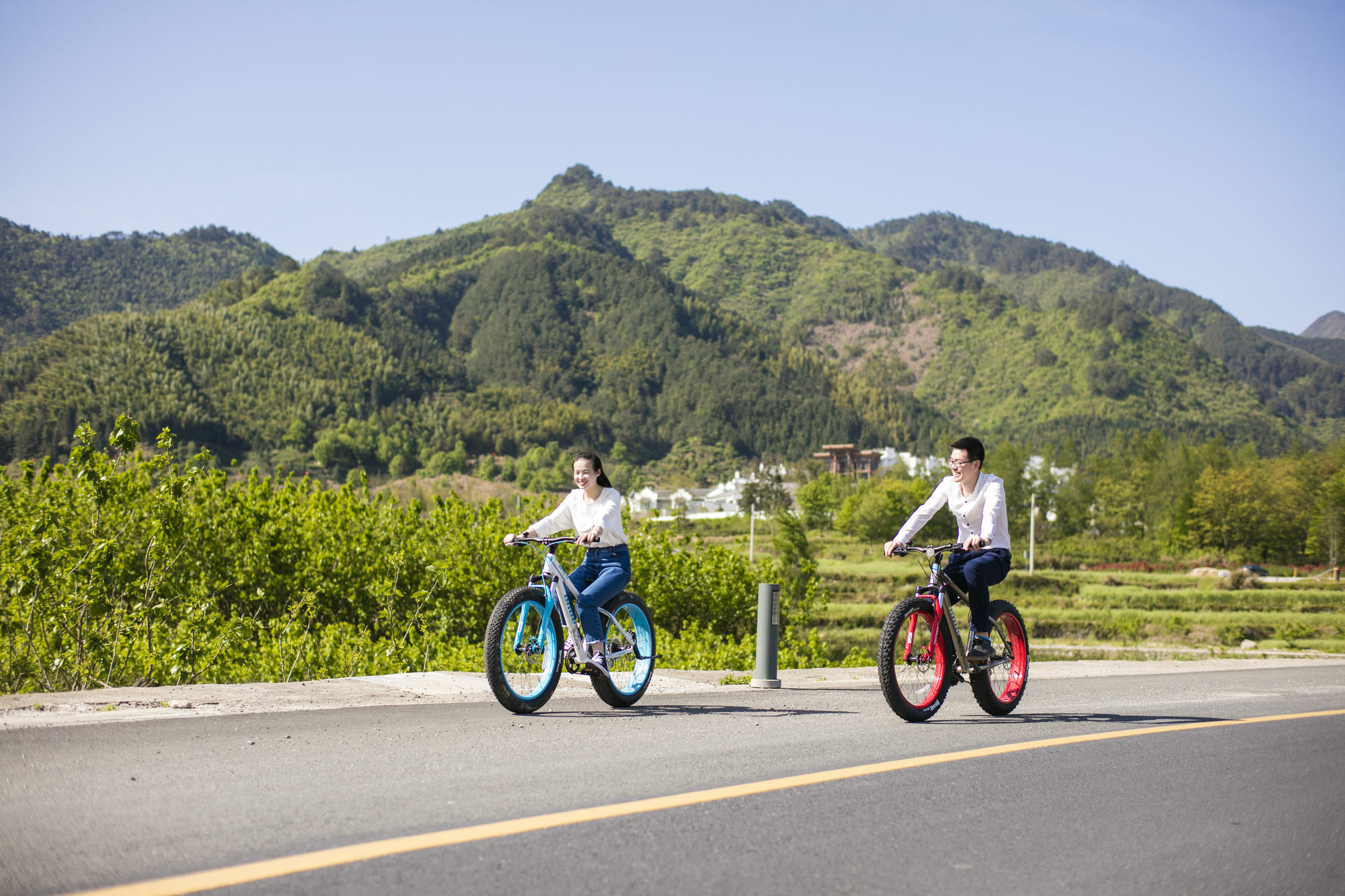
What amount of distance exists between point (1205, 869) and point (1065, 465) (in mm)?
166932

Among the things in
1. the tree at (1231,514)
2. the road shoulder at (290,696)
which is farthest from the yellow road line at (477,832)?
the tree at (1231,514)

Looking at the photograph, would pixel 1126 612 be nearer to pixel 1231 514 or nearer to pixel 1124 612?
pixel 1124 612

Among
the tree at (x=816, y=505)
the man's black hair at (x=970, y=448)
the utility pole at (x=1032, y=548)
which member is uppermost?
the tree at (x=816, y=505)

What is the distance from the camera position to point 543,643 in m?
7.59

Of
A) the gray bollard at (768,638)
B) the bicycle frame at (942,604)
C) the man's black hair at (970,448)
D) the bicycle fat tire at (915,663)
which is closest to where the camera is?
the bicycle fat tire at (915,663)

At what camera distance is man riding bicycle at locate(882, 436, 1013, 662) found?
7582 mm

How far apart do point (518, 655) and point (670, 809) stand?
2.94 meters

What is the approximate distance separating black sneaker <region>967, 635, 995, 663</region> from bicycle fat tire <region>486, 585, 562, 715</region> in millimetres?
2984

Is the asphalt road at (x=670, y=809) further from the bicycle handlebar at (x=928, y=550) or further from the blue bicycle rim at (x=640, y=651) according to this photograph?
the bicycle handlebar at (x=928, y=550)

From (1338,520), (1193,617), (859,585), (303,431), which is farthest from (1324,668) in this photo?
(303,431)

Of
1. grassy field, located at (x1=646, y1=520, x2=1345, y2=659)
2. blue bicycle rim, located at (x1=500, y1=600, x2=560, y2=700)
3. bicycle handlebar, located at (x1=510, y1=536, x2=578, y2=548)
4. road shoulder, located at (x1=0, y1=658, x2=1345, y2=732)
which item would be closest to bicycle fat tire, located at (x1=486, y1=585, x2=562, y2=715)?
blue bicycle rim, located at (x1=500, y1=600, x2=560, y2=700)

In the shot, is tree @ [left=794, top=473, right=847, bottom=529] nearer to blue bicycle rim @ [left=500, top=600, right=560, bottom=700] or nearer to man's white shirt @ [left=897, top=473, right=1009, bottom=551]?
man's white shirt @ [left=897, top=473, right=1009, bottom=551]

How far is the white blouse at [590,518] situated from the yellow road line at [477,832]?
270 centimetres

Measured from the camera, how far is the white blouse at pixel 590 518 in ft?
25.7
